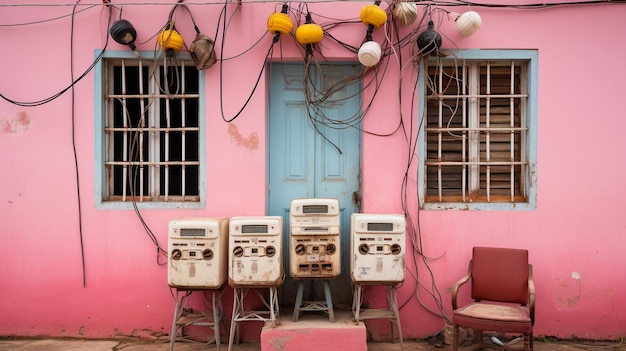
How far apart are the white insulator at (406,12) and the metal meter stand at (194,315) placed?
285 centimetres

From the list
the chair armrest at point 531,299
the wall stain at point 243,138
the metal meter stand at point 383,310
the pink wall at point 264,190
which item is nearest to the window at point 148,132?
the pink wall at point 264,190

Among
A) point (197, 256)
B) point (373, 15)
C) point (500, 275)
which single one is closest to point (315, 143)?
point (373, 15)

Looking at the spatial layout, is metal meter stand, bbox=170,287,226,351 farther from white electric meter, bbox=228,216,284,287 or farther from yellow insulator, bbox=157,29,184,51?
yellow insulator, bbox=157,29,184,51

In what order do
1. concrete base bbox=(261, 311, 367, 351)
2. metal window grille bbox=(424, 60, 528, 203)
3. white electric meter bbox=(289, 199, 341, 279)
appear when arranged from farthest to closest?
1. metal window grille bbox=(424, 60, 528, 203)
2. white electric meter bbox=(289, 199, 341, 279)
3. concrete base bbox=(261, 311, 367, 351)

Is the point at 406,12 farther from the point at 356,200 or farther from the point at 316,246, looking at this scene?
the point at 316,246

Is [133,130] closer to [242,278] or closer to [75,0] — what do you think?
[75,0]

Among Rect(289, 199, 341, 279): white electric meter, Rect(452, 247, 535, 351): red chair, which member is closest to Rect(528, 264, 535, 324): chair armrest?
Rect(452, 247, 535, 351): red chair

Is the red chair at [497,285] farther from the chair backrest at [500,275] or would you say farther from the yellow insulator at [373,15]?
the yellow insulator at [373,15]

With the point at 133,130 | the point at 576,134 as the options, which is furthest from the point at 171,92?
the point at 576,134

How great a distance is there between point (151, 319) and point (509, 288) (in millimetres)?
3228

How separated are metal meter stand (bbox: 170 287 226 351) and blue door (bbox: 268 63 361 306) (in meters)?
0.70

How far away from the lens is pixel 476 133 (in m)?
4.85

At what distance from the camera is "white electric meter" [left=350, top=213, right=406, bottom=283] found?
424cm

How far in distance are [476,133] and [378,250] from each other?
1.54 m
